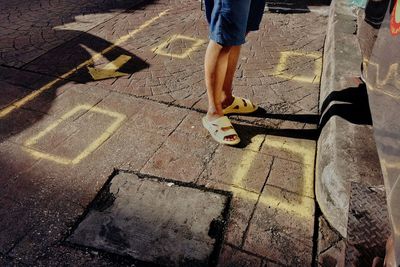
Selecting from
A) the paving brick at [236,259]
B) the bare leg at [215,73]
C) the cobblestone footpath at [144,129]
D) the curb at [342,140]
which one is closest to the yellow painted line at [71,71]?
the cobblestone footpath at [144,129]

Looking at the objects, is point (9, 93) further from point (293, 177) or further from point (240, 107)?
point (293, 177)

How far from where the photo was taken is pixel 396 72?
189cm

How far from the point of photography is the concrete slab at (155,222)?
216 cm

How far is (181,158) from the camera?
2.89 m

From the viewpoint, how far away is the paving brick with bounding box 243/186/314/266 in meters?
2.16

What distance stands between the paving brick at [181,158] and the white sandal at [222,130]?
73mm

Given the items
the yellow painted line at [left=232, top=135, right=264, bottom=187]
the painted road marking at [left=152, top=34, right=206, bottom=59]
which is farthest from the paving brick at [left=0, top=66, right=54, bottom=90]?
the yellow painted line at [left=232, top=135, right=264, bottom=187]

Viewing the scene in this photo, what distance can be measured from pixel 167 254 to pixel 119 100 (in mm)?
1934

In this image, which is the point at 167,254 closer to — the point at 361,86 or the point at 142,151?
the point at 142,151

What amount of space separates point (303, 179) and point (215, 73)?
43.5 inches

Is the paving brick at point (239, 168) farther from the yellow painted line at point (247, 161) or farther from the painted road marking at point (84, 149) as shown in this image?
the painted road marking at point (84, 149)

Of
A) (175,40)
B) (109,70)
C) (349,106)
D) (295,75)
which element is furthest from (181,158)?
(175,40)

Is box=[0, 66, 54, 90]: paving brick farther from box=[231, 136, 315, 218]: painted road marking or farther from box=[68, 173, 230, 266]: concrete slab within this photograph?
box=[231, 136, 315, 218]: painted road marking

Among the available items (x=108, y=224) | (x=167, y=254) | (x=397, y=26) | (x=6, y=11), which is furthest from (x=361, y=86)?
(x=6, y=11)
